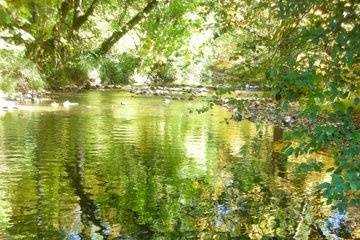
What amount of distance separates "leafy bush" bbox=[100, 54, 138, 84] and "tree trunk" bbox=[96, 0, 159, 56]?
1.91 ft

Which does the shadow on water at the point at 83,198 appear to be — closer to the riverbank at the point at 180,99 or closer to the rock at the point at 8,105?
the riverbank at the point at 180,99

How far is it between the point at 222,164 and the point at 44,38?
15917mm

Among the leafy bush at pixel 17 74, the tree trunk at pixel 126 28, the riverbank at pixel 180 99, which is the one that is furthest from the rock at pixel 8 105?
the tree trunk at pixel 126 28

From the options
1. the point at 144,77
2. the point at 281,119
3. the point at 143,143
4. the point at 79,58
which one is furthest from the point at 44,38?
the point at 143,143

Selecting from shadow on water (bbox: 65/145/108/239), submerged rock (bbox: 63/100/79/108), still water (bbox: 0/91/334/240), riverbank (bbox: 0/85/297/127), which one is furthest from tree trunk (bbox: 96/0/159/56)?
shadow on water (bbox: 65/145/108/239)

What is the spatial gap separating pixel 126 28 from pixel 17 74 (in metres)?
7.02

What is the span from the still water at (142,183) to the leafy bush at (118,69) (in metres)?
12.8

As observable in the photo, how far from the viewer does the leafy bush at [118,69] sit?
27516mm

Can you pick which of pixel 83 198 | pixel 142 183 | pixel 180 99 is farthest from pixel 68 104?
pixel 83 198

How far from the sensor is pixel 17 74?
816 inches

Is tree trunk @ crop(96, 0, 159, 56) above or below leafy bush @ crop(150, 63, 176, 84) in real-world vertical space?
above

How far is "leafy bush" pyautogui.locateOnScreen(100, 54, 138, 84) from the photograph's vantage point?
2752cm

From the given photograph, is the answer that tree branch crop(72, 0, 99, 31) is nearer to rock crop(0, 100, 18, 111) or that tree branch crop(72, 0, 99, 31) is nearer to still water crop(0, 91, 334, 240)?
rock crop(0, 100, 18, 111)

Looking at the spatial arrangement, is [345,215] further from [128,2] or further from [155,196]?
[128,2]
